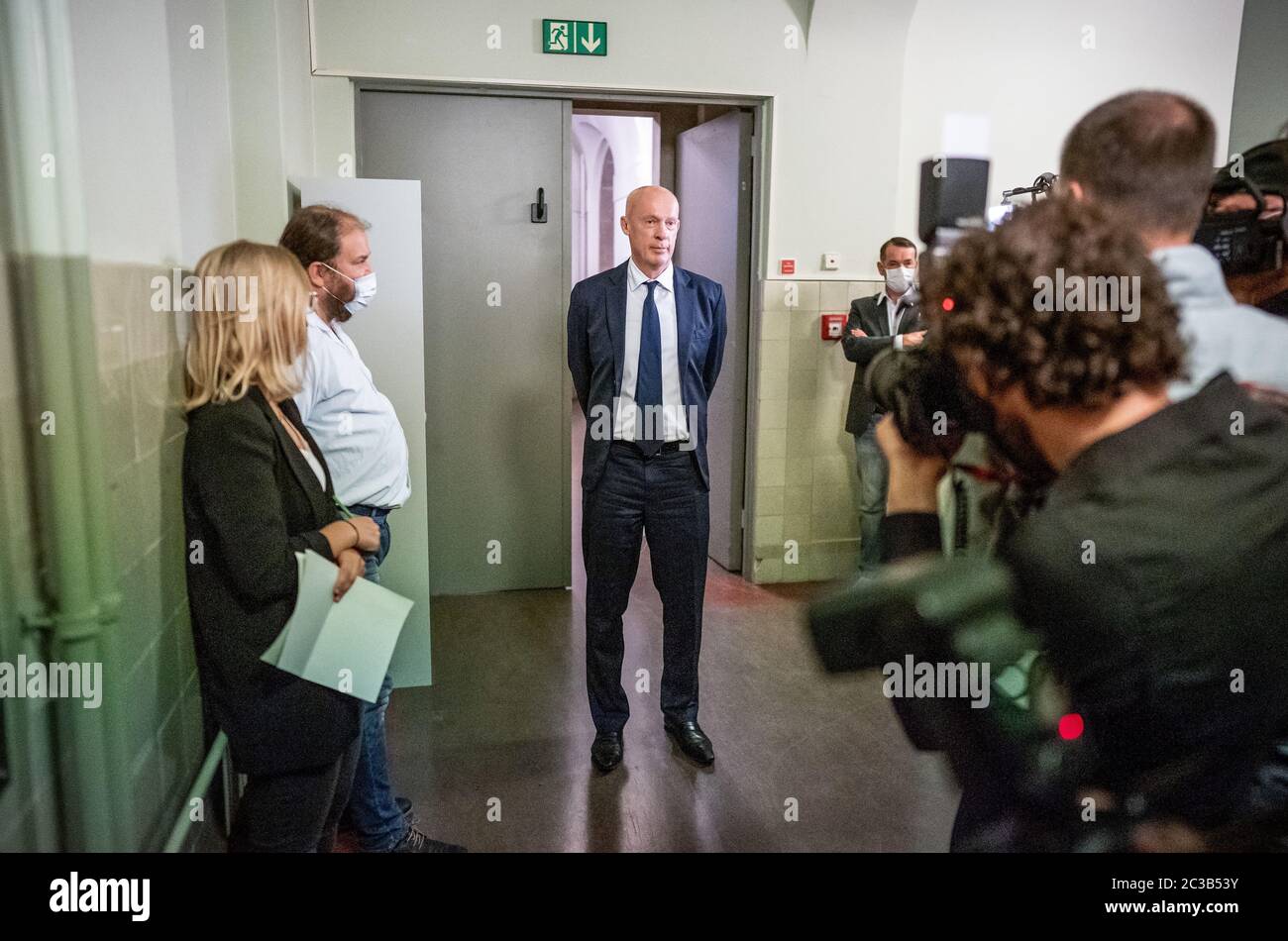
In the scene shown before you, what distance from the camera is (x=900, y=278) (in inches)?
106

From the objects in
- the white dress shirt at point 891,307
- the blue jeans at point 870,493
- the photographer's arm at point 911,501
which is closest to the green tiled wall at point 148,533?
the photographer's arm at point 911,501

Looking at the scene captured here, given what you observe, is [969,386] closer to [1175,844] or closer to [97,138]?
[1175,844]

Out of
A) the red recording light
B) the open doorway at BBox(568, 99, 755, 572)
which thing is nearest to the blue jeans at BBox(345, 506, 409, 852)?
the red recording light

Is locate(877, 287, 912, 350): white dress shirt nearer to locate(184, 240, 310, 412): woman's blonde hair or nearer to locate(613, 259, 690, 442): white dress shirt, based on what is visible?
locate(613, 259, 690, 442): white dress shirt

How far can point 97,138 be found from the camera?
4.26ft

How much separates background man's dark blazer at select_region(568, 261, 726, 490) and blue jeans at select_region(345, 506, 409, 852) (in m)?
0.62

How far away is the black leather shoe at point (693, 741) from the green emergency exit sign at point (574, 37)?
2316 millimetres

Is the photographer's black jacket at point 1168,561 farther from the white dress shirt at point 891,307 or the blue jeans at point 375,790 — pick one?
the white dress shirt at point 891,307

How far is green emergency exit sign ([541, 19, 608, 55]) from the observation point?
3.17 metres

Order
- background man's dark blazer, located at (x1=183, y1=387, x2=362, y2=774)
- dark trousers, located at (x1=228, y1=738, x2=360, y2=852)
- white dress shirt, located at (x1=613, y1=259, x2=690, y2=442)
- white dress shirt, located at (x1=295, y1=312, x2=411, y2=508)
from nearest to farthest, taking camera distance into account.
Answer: background man's dark blazer, located at (x1=183, y1=387, x2=362, y2=774), dark trousers, located at (x1=228, y1=738, x2=360, y2=852), white dress shirt, located at (x1=295, y1=312, x2=411, y2=508), white dress shirt, located at (x1=613, y1=259, x2=690, y2=442)

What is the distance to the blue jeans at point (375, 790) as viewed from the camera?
177cm

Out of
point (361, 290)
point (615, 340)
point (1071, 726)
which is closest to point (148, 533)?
point (361, 290)

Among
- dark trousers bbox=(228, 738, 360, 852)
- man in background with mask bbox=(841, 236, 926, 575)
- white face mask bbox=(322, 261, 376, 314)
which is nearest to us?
dark trousers bbox=(228, 738, 360, 852)
